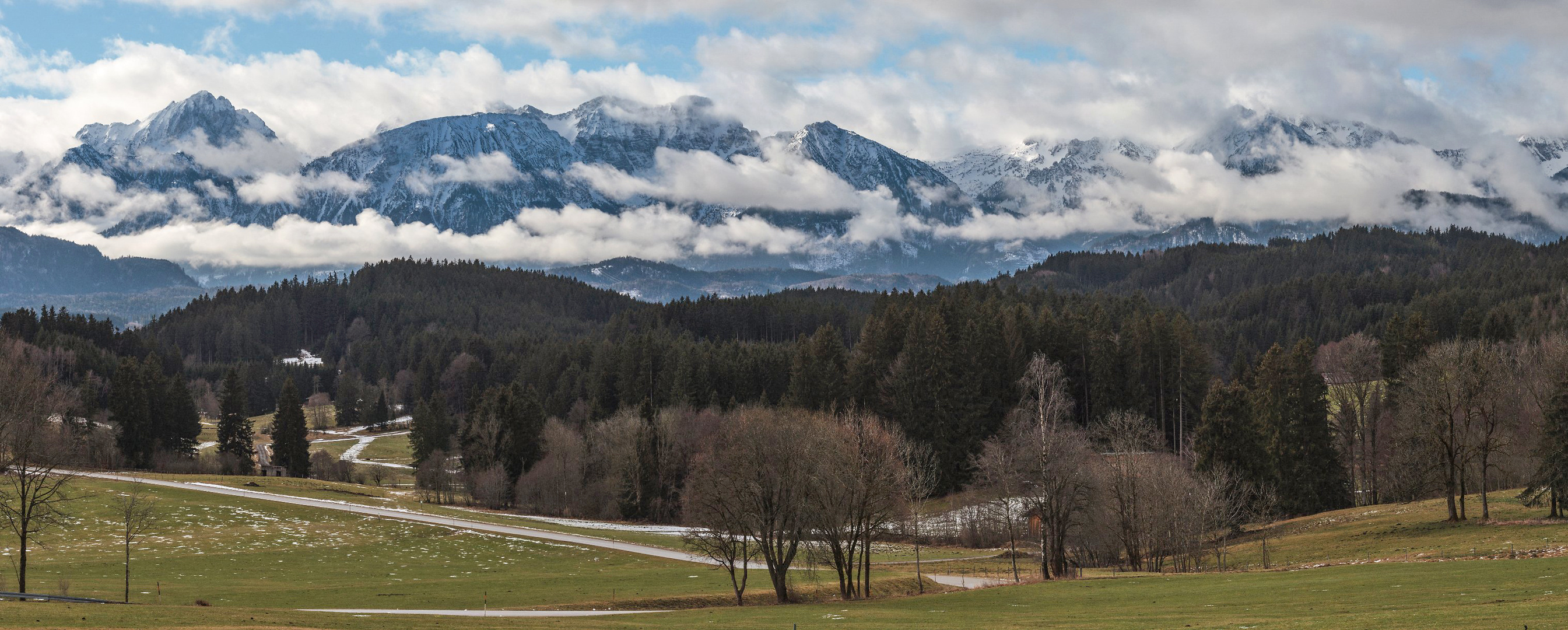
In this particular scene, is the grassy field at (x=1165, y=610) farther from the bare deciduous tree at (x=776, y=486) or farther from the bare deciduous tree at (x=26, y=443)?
the bare deciduous tree at (x=26, y=443)

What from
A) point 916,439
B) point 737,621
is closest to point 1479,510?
point 737,621

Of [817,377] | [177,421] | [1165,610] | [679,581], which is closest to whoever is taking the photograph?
[1165,610]

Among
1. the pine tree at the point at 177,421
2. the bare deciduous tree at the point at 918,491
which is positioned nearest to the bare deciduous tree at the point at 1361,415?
the bare deciduous tree at the point at 918,491

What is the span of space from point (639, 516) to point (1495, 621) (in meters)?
94.9

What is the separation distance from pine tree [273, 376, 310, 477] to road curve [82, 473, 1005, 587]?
26511 millimetres

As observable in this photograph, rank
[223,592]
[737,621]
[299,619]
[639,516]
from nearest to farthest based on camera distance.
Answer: [299,619], [737,621], [223,592], [639,516]

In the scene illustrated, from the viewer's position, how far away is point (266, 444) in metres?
186

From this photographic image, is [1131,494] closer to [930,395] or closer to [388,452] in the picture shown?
[930,395]

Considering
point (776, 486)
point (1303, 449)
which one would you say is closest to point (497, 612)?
point (776, 486)

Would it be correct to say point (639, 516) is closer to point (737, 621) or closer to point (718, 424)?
point (718, 424)

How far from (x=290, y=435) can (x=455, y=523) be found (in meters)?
62.1

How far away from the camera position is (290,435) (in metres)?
141

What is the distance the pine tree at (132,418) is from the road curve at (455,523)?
23887 mm

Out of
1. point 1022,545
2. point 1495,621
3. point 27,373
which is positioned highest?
point 27,373
